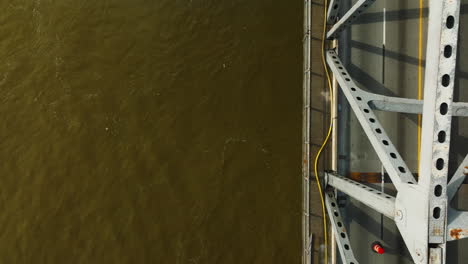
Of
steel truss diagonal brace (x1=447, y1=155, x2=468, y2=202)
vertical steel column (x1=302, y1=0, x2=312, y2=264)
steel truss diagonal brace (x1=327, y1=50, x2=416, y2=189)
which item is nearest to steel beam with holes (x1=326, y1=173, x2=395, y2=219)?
steel truss diagonal brace (x1=327, y1=50, x2=416, y2=189)

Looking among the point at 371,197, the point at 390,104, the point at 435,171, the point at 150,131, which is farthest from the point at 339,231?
the point at 150,131

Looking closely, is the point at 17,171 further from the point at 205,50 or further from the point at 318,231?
the point at 318,231

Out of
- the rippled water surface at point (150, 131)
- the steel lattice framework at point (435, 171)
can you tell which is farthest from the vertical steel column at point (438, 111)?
the rippled water surface at point (150, 131)

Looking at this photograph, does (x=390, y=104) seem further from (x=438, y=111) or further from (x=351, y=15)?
(x=438, y=111)

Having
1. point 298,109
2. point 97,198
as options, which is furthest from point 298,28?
point 97,198

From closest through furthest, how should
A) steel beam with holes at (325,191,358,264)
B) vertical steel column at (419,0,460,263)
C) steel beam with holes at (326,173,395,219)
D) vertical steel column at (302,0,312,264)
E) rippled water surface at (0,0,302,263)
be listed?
vertical steel column at (419,0,460,263) → steel beam with holes at (326,173,395,219) → steel beam with holes at (325,191,358,264) → vertical steel column at (302,0,312,264) → rippled water surface at (0,0,302,263)

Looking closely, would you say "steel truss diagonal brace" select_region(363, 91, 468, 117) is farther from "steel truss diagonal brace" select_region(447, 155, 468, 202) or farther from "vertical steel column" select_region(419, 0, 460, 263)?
"vertical steel column" select_region(419, 0, 460, 263)

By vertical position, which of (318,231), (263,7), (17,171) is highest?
(263,7)
